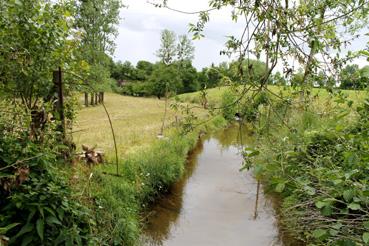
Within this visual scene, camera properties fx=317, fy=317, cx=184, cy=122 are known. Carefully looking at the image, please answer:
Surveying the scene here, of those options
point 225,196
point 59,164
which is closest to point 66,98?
point 59,164

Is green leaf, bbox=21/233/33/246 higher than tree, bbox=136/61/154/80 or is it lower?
lower

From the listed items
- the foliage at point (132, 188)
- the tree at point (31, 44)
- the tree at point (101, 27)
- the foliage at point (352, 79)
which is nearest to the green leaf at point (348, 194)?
the foliage at point (352, 79)

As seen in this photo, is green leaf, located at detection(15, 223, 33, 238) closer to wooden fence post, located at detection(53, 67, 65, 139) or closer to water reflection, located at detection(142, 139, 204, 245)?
wooden fence post, located at detection(53, 67, 65, 139)

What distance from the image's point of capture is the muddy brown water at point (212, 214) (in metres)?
6.09

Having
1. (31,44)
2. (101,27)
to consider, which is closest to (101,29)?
(101,27)

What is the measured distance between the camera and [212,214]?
7.25 metres

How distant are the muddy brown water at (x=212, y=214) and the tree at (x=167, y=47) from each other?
28.4 m

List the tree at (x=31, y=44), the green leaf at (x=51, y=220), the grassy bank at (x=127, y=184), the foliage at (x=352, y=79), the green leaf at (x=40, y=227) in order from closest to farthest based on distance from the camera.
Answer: the foliage at (x=352, y=79) → the green leaf at (x=40, y=227) → the green leaf at (x=51, y=220) → the tree at (x=31, y=44) → the grassy bank at (x=127, y=184)

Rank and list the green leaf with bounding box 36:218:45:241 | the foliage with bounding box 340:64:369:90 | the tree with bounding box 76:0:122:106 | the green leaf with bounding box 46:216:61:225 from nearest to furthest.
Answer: the foliage with bounding box 340:64:369:90 < the green leaf with bounding box 36:218:45:241 < the green leaf with bounding box 46:216:61:225 < the tree with bounding box 76:0:122:106

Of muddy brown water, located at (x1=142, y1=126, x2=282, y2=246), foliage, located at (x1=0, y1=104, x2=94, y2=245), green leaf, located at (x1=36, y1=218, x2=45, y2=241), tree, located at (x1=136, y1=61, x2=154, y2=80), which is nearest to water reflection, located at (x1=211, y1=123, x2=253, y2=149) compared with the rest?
muddy brown water, located at (x1=142, y1=126, x2=282, y2=246)

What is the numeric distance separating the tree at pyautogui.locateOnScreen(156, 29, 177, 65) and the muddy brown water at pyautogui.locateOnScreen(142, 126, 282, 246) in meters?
28.4

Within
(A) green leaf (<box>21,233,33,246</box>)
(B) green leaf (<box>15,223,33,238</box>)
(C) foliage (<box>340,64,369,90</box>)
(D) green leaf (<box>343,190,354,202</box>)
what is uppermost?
(C) foliage (<box>340,64,369,90</box>)

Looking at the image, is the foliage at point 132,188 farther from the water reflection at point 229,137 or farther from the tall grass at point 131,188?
the water reflection at point 229,137

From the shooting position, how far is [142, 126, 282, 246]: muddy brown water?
609cm
